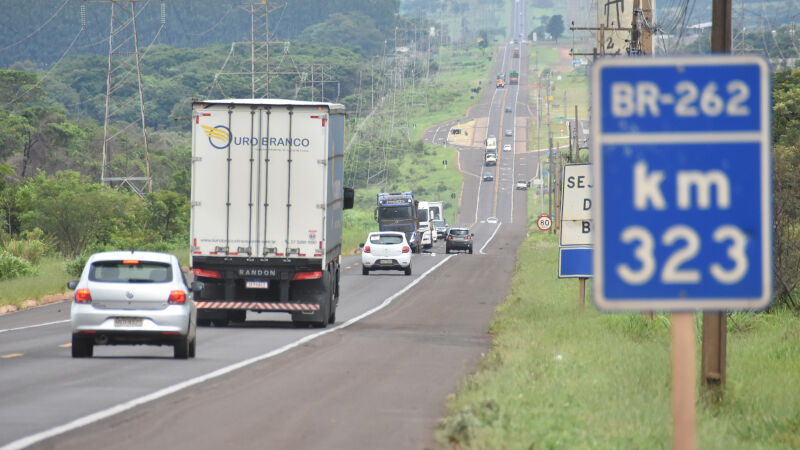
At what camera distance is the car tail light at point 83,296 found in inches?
735

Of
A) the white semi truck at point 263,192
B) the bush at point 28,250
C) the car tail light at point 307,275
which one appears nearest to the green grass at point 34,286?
the bush at point 28,250

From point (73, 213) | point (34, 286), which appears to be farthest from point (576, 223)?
point (73, 213)

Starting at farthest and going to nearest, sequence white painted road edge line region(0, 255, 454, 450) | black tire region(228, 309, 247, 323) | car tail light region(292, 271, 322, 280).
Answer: black tire region(228, 309, 247, 323)
car tail light region(292, 271, 322, 280)
white painted road edge line region(0, 255, 454, 450)

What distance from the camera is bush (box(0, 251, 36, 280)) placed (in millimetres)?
38312

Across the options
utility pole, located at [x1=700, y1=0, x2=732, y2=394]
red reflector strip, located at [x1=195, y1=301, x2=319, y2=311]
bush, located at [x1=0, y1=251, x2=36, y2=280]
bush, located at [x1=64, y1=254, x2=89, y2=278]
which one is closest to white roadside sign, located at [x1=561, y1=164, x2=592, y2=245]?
red reflector strip, located at [x1=195, y1=301, x2=319, y2=311]

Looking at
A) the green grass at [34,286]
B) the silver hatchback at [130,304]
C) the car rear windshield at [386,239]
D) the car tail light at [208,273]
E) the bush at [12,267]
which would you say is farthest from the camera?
the car rear windshield at [386,239]

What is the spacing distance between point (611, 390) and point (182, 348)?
756cm

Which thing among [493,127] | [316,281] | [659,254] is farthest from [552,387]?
[493,127]

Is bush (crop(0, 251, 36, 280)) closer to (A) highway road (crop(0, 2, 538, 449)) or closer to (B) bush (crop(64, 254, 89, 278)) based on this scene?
(B) bush (crop(64, 254, 89, 278))

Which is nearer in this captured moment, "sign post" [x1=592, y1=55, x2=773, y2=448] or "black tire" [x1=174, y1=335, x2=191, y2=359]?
"sign post" [x1=592, y1=55, x2=773, y2=448]

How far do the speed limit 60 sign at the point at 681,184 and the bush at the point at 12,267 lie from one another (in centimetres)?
3551

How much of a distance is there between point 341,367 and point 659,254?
1354 cm

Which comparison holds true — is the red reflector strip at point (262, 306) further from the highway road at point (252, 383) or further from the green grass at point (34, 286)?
the green grass at point (34, 286)

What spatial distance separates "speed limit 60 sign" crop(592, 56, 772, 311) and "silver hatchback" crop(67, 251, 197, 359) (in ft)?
47.1
